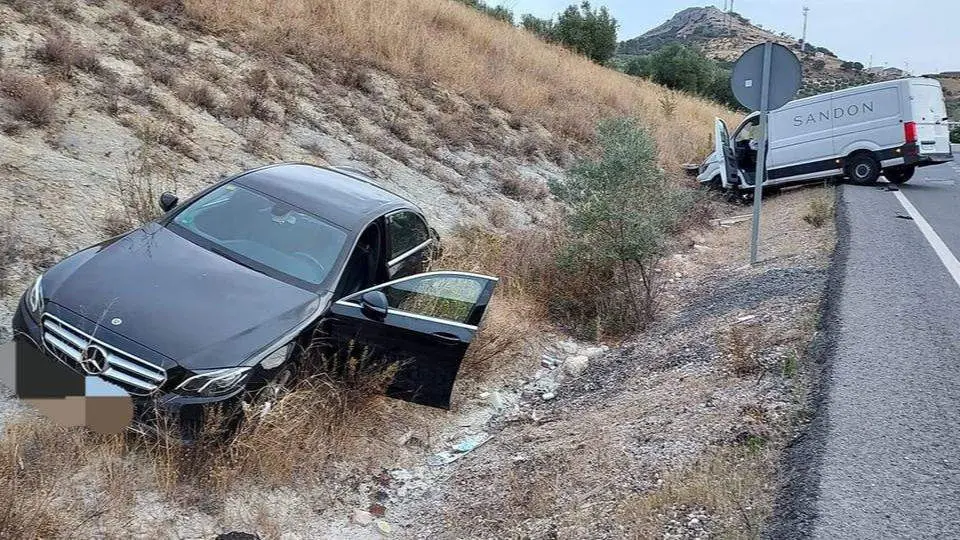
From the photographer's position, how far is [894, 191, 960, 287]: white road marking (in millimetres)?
8100

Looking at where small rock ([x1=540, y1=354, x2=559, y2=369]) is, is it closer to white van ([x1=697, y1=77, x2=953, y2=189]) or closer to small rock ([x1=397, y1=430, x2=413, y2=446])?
small rock ([x1=397, y1=430, x2=413, y2=446])

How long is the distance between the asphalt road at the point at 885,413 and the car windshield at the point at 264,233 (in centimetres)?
338

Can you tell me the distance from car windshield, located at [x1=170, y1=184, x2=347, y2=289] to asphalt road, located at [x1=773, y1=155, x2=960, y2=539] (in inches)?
133

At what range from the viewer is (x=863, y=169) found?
15.2 meters

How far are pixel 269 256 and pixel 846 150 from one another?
526 inches

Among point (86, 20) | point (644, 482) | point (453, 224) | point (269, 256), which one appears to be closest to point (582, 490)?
point (644, 482)

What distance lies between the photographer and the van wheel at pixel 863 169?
15055 mm

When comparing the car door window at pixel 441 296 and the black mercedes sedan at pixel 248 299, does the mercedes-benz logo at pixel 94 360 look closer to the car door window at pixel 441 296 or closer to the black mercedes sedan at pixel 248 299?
the black mercedes sedan at pixel 248 299

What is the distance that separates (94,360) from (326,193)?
247 cm

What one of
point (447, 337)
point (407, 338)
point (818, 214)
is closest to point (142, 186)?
point (407, 338)

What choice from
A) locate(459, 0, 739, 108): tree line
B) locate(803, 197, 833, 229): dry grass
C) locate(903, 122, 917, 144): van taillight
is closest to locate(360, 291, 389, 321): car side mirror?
locate(803, 197, 833, 229): dry grass

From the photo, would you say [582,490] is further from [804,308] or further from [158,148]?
[158,148]

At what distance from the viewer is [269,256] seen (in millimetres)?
5488

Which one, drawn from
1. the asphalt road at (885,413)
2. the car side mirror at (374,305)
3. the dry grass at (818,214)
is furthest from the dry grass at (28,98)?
the dry grass at (818,214)
